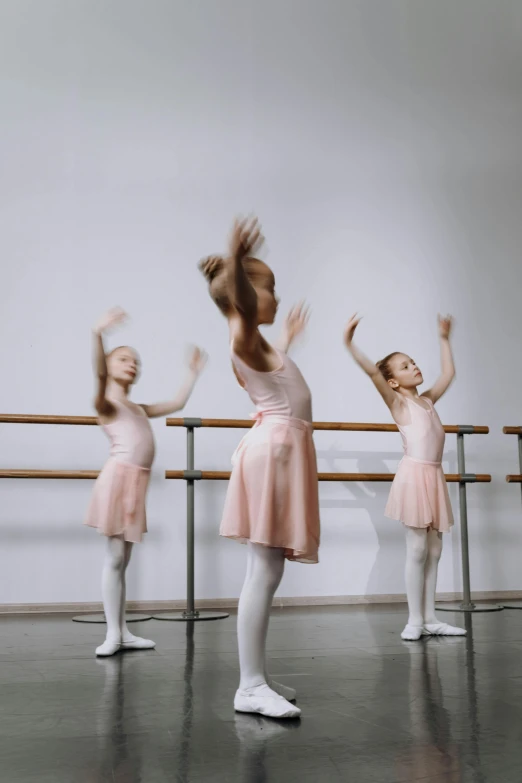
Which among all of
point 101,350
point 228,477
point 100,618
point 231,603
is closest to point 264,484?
point 101,350

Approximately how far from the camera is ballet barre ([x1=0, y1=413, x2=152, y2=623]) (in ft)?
10.8

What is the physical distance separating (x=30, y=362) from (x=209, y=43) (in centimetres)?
195

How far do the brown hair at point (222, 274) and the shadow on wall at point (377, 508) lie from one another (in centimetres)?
226

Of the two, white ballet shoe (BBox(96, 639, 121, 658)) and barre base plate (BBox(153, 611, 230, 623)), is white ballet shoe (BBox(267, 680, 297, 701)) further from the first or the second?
barre base plate (BBox(153, 611, 230, 623))

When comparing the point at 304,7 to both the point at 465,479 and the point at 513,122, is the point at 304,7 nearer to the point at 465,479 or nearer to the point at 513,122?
the point at 513,122

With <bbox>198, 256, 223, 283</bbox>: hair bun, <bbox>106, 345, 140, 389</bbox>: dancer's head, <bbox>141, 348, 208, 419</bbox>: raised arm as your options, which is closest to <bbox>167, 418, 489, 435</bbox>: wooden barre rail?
<bbox>141, 348, 208, 419</bbox>: raised arm

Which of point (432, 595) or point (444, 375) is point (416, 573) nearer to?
point (432, 595)

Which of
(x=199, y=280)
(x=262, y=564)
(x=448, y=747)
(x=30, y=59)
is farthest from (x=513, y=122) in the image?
(x=448, y=747)

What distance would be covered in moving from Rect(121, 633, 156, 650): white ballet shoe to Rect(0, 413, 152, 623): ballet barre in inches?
29.0

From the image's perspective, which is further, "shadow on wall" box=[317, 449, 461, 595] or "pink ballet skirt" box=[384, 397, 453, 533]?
"shadow on wall" box=[317, 449, 461, 595]

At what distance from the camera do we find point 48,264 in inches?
150

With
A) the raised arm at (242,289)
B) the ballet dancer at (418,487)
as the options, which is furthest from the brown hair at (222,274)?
the ballet dancer at (418,487)

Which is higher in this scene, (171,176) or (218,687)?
(171,176)

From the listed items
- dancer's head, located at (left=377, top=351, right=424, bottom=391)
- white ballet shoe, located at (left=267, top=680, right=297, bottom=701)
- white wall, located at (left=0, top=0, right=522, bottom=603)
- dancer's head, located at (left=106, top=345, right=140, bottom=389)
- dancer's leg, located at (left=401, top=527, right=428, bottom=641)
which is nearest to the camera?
white ballet shoe, located at (left=267, top=680, right=297, bottom=701)
